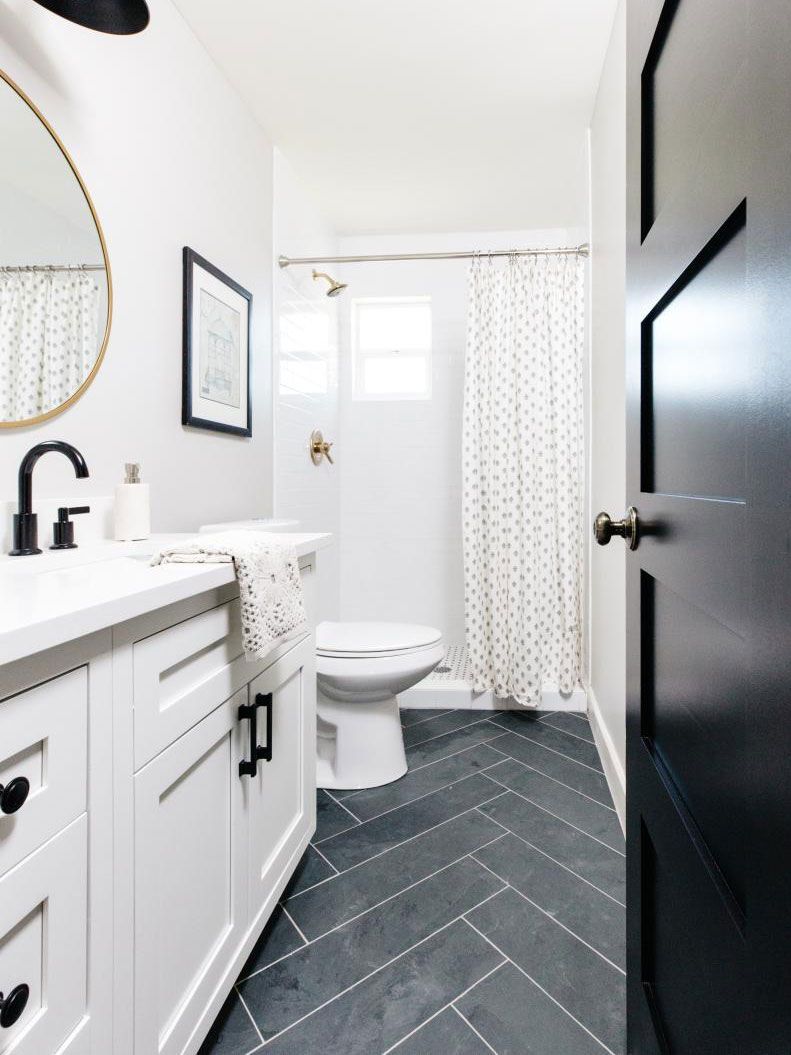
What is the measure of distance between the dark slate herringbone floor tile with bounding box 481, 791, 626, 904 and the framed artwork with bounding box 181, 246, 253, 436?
1473mm

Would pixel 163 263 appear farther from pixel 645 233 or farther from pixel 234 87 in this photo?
pixel 645 233

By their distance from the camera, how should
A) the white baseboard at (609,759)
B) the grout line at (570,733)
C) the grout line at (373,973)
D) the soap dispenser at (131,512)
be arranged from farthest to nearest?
the grout line at (570,733), the white baseboard at (609,759), the soap dispenser at (131,512), the grout line at (373,973)

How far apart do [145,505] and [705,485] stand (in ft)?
3.89

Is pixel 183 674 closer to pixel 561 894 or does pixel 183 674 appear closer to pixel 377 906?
pixel 377 906

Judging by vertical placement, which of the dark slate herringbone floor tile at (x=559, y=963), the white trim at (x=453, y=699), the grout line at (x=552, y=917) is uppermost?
the white trim at (x=453, y=699)

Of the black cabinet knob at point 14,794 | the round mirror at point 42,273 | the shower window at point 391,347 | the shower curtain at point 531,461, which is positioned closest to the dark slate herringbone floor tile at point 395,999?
the black cabinet knob at point 14,794

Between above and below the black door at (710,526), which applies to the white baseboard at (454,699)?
below

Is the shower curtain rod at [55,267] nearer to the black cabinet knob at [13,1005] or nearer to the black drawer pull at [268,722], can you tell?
the black drawer pull at [268,722]

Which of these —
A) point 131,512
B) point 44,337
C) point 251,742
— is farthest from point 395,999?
point 44,337

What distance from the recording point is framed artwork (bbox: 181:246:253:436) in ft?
5.82

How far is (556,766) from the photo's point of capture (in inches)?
86.0

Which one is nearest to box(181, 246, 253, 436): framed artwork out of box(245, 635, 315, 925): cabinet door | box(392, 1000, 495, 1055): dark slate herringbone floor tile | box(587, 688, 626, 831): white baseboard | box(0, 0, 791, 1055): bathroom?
box(0, 0, 791, 1055): bathroom

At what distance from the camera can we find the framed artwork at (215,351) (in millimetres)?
1773

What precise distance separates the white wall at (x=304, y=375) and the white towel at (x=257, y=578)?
1402 millimetres
